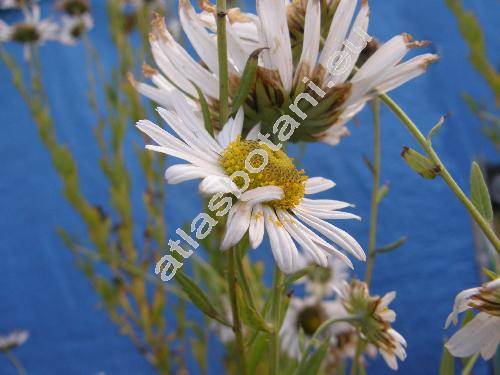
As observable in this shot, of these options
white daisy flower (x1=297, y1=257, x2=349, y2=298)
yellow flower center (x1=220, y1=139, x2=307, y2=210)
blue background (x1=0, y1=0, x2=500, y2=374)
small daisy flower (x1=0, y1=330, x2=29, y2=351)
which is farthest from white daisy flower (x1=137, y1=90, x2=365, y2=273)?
blue background (x1=0, y1=0, x2=500, y2=374)

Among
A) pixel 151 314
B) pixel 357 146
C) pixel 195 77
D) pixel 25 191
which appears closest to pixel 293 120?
pixel 195 77

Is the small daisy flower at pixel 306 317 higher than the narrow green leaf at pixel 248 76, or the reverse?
the narrow green leaf at pixel 248 76

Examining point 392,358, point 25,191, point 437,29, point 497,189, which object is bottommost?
point 25,191

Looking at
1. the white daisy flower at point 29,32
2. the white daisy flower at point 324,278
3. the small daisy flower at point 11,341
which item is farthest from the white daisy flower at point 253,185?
the white daisy flower at point 29,32

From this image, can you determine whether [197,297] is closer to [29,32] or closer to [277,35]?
[277,35]

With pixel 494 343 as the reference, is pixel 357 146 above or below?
above

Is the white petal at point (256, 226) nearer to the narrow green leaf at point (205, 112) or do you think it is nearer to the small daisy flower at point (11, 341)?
the narrow green leaf at point (205, 112)

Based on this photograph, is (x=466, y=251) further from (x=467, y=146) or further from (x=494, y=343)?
(x=494, y=343)

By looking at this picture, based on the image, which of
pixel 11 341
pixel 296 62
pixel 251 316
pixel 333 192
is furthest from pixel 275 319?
pixel 333 192
